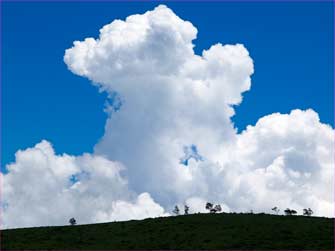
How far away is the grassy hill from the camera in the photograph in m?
72.0

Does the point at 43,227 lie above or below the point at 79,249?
above

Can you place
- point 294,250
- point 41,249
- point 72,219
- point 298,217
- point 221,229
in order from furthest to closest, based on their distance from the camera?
point 72,219 < point 298,217 < point 221,229 < point 41,249 < point 294,250

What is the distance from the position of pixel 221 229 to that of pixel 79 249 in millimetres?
19877

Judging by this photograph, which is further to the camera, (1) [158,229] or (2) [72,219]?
(2) [72,219]

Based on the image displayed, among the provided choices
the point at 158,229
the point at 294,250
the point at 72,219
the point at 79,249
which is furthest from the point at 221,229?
the point at 72,219

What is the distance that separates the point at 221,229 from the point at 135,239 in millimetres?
12090

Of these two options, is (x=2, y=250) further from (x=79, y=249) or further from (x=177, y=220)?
(x=177, y=220)

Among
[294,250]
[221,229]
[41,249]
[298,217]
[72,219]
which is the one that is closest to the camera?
[294,250]

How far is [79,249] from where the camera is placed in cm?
7162

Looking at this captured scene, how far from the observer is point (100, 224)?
286 feet

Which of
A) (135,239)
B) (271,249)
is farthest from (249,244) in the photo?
(135,239)

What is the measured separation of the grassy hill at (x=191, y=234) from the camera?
72000 millimetres

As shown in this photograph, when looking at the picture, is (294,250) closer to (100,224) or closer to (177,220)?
(177,220)

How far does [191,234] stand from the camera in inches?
3049
